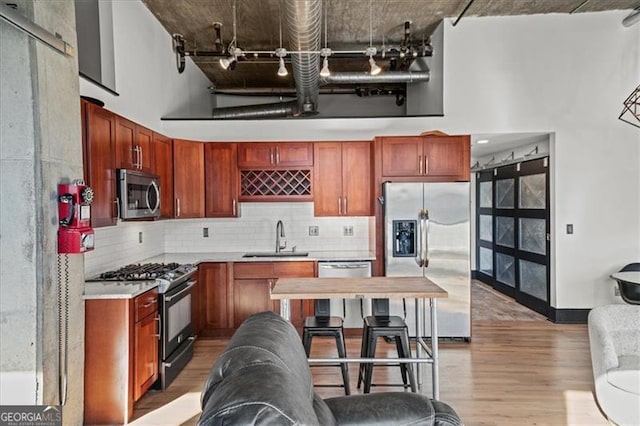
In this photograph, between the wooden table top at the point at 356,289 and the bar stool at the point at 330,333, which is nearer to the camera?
the wooden table top at the point at 356,289

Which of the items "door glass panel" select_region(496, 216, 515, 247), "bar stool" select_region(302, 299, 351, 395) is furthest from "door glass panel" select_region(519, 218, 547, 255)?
"bar stool" select_region(302, 299, 351, 395)

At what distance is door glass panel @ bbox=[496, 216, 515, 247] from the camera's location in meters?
6.19

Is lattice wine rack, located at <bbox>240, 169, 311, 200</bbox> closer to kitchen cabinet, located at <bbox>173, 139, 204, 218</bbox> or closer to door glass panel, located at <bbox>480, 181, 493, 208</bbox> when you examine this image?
kitchen cabinet, located at <bbox>173, 139, 204, 218</bbox>

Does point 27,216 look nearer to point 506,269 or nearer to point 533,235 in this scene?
point 533,235

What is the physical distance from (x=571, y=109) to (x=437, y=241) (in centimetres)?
253

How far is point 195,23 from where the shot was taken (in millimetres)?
Result: 4668

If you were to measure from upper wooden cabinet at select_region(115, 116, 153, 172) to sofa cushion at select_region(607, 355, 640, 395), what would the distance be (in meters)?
3.82

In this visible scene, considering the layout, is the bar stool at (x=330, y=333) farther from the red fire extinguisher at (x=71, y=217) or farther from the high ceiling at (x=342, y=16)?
the high ceiling at (x=342, y=16)

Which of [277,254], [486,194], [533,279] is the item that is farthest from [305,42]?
[486,194]

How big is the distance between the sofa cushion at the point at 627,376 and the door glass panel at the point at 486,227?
4809 mm

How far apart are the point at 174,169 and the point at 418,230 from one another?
2.84 meters

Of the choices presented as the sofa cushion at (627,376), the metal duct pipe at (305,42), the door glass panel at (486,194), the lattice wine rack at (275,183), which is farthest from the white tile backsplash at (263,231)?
the door glass panel at (486,194)

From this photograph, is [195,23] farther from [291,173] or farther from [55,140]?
[55,140]

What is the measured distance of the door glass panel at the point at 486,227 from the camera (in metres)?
7.05
